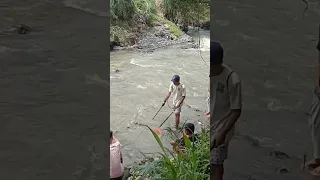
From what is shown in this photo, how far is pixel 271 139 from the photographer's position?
148 centimetres

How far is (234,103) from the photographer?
1457mm

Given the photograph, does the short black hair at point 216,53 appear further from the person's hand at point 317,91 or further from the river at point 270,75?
the person's hand at point 317,91

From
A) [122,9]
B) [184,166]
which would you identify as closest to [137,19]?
[122,9]

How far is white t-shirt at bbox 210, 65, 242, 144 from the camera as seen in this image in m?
1.44

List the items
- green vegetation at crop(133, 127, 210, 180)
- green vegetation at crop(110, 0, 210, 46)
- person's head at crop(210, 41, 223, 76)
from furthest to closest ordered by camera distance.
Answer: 1. green vegetation at crop(110, 0, 210, 46)
2. green vegetation at crop(133, 127, 210, 180)
3. person's head at crop(210, 41, 223, 76)

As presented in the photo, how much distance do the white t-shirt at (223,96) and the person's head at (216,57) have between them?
0.6 inches
